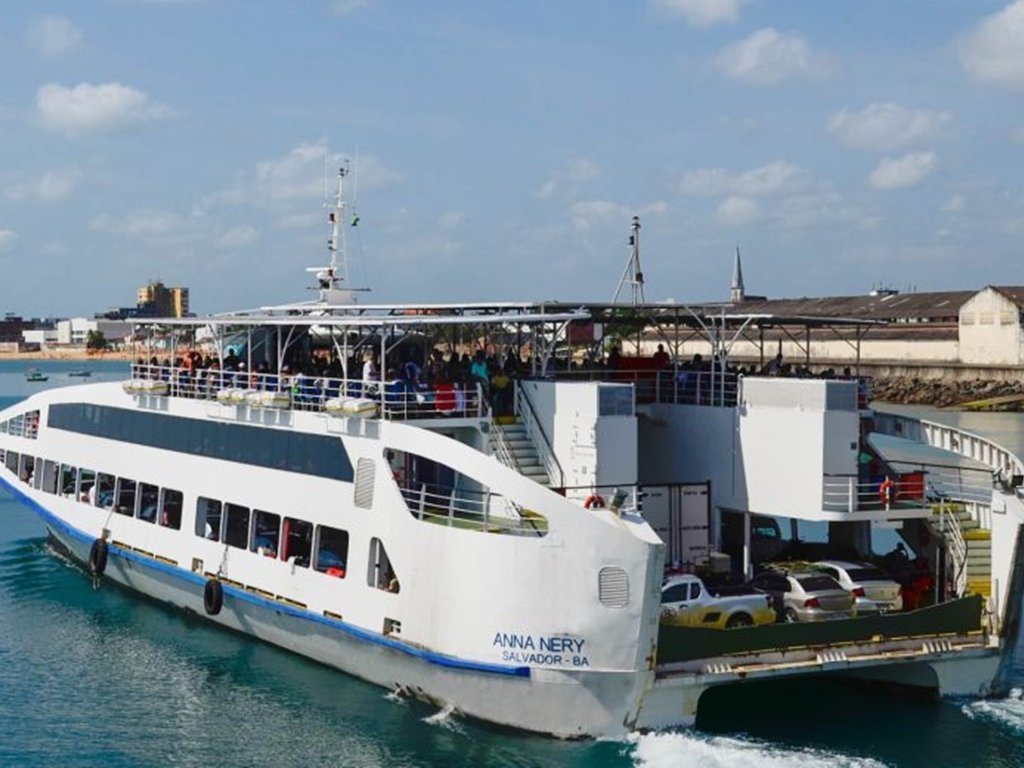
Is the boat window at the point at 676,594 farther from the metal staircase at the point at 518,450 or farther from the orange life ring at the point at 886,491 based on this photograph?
the orange life ring at the point at 886,491

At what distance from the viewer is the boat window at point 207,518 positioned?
24125mm

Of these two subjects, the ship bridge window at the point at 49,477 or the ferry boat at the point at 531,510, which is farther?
the ship bridge window at the point at 49,477

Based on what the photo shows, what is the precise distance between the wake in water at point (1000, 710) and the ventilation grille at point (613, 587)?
6065mm

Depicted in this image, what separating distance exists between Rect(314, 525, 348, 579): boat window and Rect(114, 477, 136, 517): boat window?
7101 millimetres

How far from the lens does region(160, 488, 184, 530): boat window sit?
987 inches

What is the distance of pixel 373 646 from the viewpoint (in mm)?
20094

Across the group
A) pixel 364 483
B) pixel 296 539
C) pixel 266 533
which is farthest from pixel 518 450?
pixel 266 533

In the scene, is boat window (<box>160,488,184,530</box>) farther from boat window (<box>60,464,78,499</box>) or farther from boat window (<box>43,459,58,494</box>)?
boat window (<box>43,459,58,494</box>)

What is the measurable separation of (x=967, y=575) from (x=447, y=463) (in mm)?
8016

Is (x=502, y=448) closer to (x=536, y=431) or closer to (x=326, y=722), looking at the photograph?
(x=536, y=431)

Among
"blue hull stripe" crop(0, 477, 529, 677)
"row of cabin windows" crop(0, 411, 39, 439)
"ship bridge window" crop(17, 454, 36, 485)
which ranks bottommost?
"blue hull stripe" crop(0, 477, 529, 677)

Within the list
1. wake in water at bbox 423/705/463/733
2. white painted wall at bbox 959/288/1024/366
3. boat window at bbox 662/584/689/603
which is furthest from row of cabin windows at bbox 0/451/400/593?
white painted wall at bbox 959/288/1024/366

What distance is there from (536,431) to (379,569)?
3.21 m

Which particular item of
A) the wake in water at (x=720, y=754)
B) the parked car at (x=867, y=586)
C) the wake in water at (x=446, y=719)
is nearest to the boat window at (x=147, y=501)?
the wake in water at (x=446, y=719)
